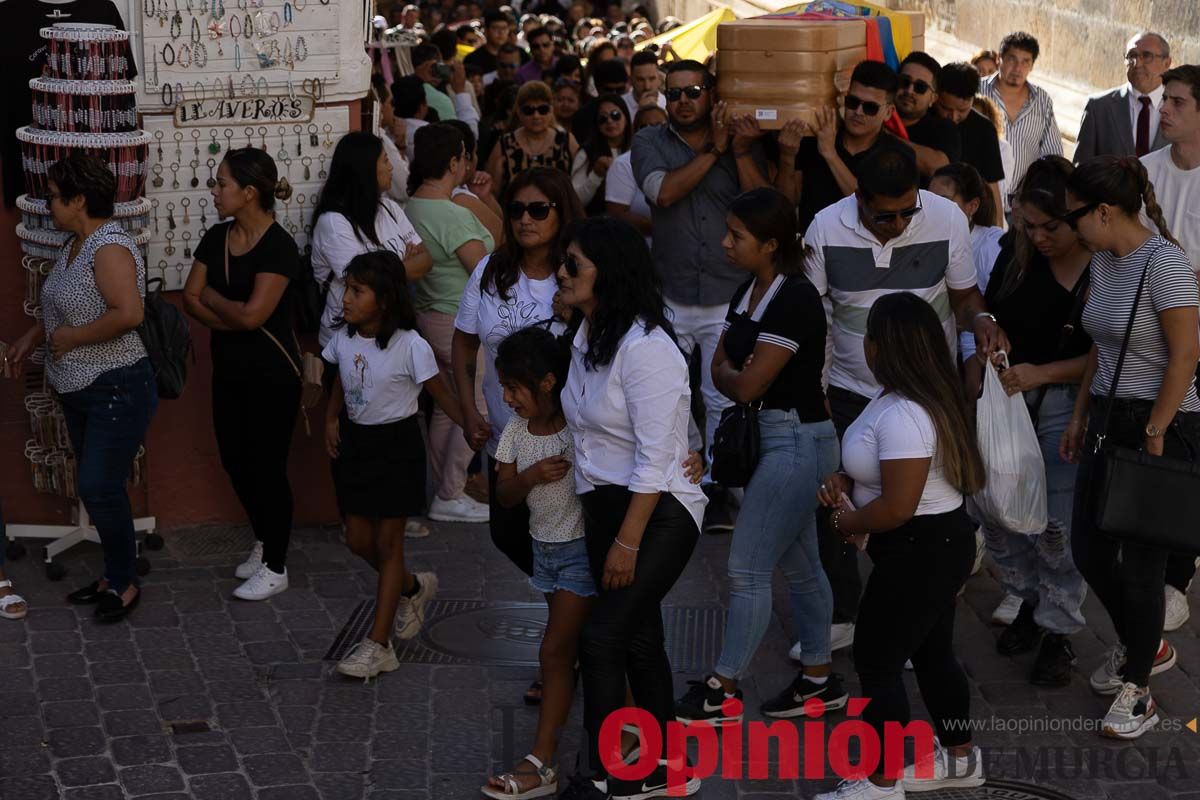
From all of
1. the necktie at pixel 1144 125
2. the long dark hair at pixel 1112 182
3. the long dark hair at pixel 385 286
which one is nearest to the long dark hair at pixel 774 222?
the long dark hair at pixel 1112 182

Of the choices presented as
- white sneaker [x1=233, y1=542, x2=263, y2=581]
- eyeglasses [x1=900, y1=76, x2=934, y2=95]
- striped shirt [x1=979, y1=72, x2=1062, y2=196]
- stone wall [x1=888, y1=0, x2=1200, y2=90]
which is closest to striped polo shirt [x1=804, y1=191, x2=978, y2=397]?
eyeglasses [x1=900, y1=76, x2=934, y2=95]

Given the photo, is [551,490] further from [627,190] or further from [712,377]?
[627,190]

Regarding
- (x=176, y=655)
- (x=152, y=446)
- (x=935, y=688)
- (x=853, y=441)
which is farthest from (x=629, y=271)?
(x=152, y=446)

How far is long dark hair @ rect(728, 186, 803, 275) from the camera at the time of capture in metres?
5.49

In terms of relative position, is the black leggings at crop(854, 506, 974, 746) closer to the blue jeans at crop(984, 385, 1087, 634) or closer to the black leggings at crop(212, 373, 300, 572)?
the blue jeans at crop(984, 385, 1087, 634)

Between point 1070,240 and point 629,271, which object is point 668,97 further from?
point 629,271

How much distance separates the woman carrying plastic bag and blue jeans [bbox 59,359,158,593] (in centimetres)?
335

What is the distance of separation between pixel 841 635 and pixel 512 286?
1.91 metres

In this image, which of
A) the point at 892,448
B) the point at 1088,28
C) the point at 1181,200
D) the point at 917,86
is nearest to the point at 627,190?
the point at 917,86

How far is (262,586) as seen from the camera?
23.0ft

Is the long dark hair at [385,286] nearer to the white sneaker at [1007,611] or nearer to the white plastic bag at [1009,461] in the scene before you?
the white plastic bag at [1009,461]

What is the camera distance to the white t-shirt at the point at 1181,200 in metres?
7.25

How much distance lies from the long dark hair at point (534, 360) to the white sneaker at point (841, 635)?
1882 mm

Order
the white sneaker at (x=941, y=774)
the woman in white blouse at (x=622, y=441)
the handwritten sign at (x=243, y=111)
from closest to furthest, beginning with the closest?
the woman in white blouse at (x=622, y=441)
the white sneaker at (x=941, y=774)
the handwritten sign at (x=243, y=111)
